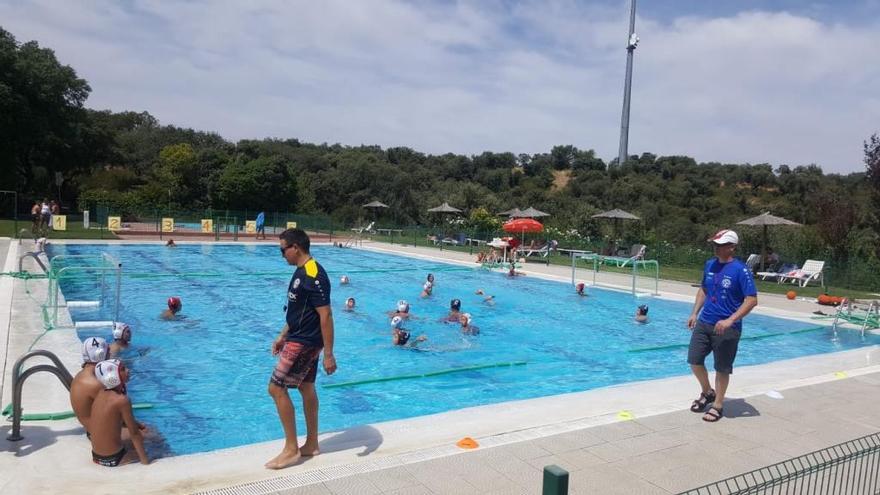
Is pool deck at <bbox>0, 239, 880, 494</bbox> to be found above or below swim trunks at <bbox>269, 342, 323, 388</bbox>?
below

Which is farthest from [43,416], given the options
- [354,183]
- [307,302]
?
[354,183]

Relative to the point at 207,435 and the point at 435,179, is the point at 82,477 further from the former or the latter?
the point at 435,179

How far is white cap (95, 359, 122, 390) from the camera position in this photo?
4.53m

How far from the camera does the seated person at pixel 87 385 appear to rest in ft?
15.5

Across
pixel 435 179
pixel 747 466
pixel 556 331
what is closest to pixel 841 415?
pixel 747 466

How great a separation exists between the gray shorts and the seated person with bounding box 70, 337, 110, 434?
535 centimetres

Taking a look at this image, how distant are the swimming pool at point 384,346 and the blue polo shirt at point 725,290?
3392 mm

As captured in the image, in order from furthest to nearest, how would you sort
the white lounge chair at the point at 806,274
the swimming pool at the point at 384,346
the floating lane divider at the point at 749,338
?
the white lounge chair at the point at 806,274
the floating lane divider at the point at 749,338
the swimming pool at the point at 384,346

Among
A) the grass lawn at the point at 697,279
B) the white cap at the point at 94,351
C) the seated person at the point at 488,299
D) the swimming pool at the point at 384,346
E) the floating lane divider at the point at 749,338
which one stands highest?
the white cap at the point at 94,351

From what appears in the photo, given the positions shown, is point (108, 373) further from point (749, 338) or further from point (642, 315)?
point (642, 315)

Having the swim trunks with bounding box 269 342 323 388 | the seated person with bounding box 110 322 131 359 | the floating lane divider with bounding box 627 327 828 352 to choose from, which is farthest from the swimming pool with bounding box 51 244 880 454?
the swim trunks with bounding box 269 342 323 388

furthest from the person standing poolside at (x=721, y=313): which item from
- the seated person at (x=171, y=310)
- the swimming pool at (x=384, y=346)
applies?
the seated person at (x=171, y=310)

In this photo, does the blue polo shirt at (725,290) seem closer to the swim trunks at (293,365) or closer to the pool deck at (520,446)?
the pool deck at (520,446)

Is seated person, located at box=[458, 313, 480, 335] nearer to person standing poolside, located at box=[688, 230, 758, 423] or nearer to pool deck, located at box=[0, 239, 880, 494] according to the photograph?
pool deck, located at box=[0, 239, 880, 494]
